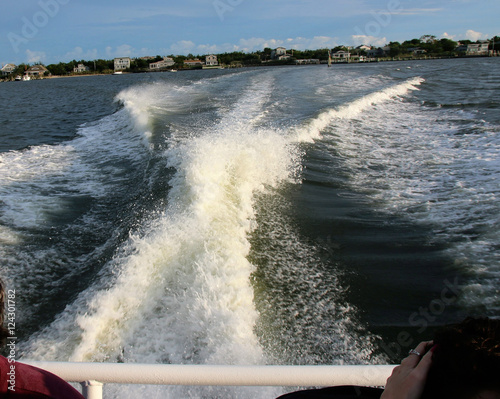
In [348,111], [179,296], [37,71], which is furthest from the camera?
[37,71]

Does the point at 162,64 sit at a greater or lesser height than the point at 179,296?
lesser

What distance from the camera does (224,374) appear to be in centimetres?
146

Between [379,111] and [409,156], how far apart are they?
7972 millimetres

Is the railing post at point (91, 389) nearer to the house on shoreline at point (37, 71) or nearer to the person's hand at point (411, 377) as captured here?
the person's hand at point (411, 377)

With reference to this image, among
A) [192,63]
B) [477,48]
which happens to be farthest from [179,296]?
[192,63]

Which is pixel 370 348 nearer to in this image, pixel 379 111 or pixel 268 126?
pixel 268 126

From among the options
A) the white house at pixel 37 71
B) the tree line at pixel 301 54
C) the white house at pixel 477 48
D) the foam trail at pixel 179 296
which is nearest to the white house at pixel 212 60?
the tree line at pixel 301 54

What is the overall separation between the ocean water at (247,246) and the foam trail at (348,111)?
230mm

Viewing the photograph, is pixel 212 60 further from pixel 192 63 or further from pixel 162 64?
pixel 162 64

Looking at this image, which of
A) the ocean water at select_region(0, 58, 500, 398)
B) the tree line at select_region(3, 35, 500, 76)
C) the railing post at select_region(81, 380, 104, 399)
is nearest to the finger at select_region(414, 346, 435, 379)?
the railing post at select_region(81, 380, 104, 399)

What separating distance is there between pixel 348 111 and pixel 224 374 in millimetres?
16024

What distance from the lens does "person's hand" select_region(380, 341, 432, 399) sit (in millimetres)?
1046

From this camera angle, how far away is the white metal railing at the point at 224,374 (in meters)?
1.45

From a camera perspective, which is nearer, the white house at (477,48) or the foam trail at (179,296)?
the foam trail at (179,296)
